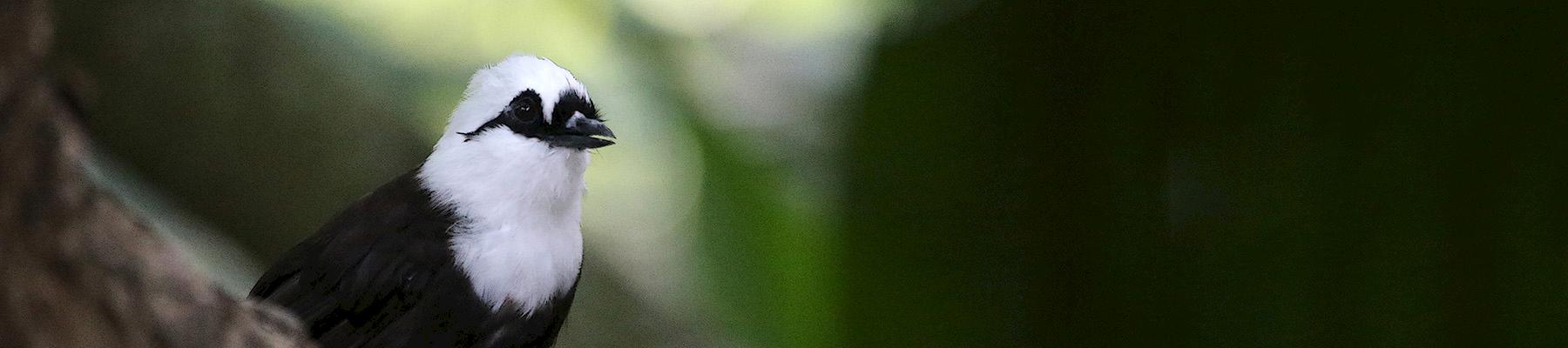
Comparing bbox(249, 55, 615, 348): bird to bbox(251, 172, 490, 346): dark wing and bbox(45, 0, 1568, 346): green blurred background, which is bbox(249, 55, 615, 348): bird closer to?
bbox(251, 172, 490, 346): dark wing

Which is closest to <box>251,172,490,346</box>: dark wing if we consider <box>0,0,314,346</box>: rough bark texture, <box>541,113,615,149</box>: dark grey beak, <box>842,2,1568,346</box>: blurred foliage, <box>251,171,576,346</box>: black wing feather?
<box>251,171,576,346</box>: black wing feather

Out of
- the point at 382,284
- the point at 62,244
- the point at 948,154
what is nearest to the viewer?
the point at 62,244

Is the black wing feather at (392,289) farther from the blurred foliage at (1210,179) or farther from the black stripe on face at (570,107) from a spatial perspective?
the blurred foliage at (1210,179)

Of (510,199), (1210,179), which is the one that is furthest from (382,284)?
(1210,179)

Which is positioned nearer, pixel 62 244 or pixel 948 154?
pixel 62 244

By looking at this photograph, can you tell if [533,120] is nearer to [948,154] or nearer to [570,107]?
[570,107]
